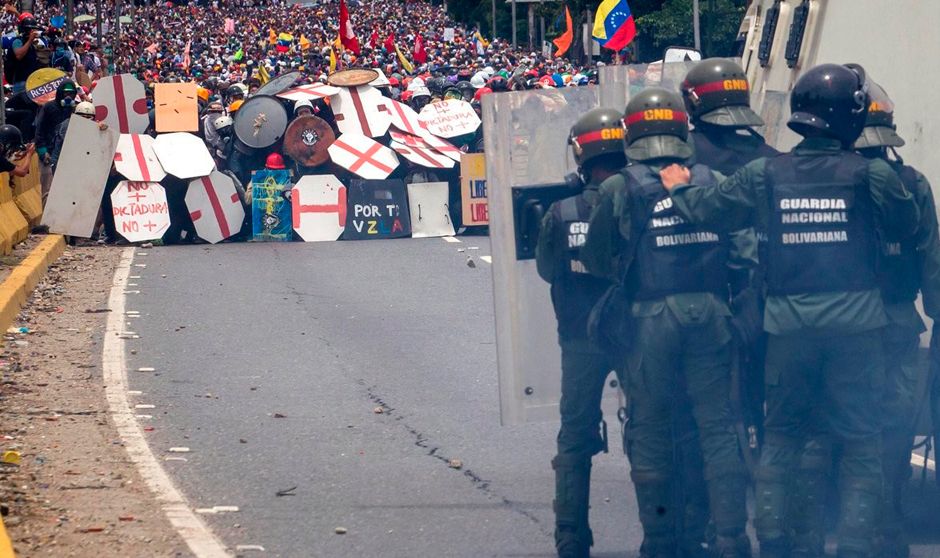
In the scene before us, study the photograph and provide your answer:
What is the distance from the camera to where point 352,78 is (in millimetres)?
20516

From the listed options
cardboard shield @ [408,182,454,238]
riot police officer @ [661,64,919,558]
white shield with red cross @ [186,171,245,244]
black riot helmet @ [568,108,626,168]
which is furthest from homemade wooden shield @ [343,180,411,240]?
riot police officer @ [661,64,919,558]

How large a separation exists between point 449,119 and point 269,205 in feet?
8.91

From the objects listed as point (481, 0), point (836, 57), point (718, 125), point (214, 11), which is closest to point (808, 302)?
point (718, 125)

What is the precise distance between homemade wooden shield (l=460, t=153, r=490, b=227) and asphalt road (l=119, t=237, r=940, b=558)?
3.89 metres

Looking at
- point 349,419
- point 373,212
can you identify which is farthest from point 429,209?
point 349,419

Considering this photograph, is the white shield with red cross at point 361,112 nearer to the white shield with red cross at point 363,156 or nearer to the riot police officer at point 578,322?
the white shield with red cross at point 363,156

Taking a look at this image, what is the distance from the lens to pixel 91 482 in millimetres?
7344

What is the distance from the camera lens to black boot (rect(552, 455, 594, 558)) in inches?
230

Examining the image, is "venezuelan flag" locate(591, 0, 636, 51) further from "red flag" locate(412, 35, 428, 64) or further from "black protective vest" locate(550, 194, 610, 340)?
"black protective vest" locate(550, 194, 610, 340)

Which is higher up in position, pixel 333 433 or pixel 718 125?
pixel 718 125

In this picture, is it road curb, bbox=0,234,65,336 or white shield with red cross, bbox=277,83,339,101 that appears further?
white shield with red cross, bbox=277,83,339,101

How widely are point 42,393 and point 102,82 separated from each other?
35.1 ft

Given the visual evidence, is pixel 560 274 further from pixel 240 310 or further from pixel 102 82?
pixel 102 82

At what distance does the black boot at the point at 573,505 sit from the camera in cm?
584
